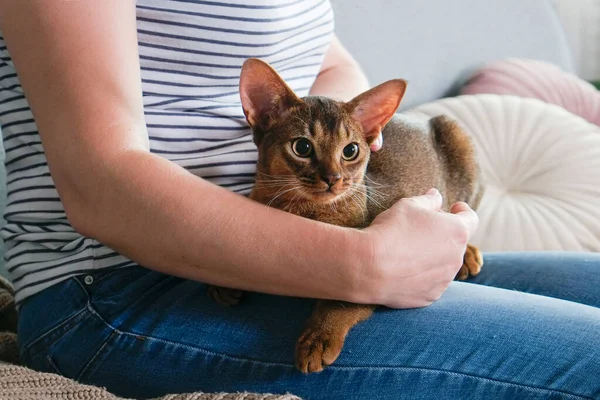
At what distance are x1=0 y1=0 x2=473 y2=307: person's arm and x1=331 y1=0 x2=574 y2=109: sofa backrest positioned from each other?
3.52 feet

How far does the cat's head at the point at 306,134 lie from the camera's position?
94 cm

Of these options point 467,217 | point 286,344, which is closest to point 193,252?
point 286,344

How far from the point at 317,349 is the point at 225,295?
161mm

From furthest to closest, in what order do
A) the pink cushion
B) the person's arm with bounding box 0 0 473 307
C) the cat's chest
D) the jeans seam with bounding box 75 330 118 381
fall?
the pink cushion, the cat's chest, the jeans seam with bounding box 75 330 118 381, the person's arm with bounding box 0 0 473 307

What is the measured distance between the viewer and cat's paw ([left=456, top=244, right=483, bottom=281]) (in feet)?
3.84

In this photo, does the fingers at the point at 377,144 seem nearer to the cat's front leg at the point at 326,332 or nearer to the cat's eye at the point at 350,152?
the cat's eye at the point at 350,152

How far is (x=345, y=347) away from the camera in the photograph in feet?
2.80

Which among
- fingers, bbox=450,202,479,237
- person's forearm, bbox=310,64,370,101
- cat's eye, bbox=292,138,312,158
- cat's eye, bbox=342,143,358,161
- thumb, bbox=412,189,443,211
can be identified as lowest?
fingers, bbox=450,202,479,237

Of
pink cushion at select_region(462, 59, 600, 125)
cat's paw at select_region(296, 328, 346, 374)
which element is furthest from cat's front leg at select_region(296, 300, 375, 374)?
pink cushion at select_region(462, 59, 600, 125)

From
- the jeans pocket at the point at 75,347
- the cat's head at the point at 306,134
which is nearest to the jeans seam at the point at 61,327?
the jeans pocket at the point at 75,347

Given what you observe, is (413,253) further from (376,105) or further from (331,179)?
(376,105)

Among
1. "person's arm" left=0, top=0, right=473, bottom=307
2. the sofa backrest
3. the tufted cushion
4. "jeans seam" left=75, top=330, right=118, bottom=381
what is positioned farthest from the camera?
the sofa backrest

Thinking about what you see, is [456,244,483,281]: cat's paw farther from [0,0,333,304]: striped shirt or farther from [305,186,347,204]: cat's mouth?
[0,0,333,304]: striped shirt

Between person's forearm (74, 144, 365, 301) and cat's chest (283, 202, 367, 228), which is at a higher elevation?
person's forearm (74, 144, 365, 301)
